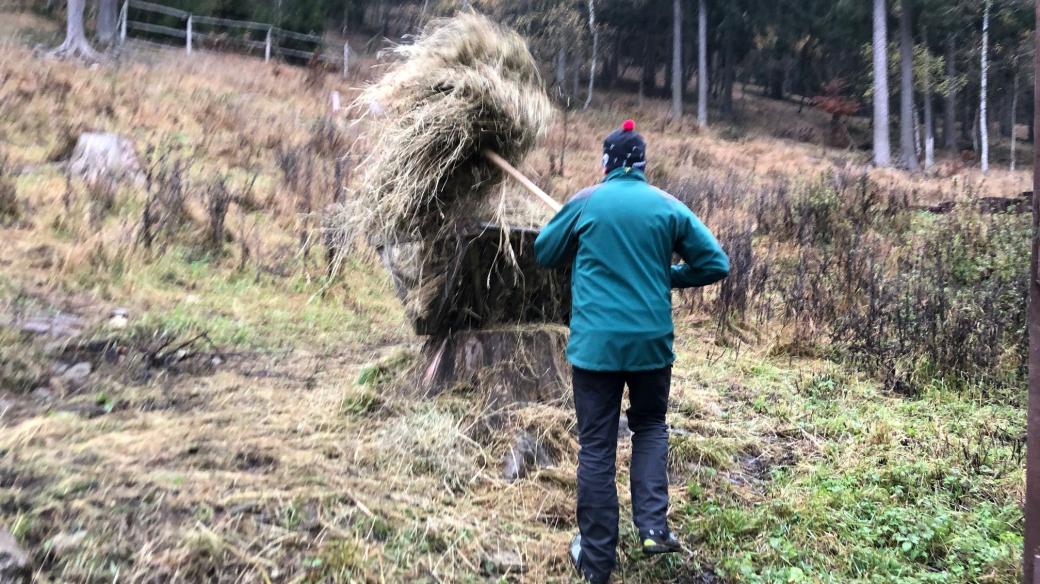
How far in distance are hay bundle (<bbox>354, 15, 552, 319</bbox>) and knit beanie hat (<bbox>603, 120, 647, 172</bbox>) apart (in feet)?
3.96

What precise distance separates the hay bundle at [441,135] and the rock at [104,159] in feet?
19.8

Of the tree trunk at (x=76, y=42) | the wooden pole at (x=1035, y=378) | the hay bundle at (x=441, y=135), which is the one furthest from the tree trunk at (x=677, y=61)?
the wooden pole at (x=1035, y=378)

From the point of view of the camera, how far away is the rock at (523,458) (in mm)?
3678

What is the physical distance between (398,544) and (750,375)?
11.7ft

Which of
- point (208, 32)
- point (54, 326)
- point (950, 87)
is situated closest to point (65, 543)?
point (54, 326)

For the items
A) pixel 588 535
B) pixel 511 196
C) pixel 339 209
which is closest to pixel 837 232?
pixel 511 196

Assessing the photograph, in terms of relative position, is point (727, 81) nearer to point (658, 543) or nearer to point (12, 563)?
point (658, 543)

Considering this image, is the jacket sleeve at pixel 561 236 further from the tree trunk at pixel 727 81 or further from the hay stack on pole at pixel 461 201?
the tree trunk at pixel 727 81

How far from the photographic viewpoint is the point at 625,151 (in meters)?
3.10

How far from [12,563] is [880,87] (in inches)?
1126

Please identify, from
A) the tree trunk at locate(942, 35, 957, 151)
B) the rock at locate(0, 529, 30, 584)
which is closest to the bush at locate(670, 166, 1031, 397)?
the rock at locate(0, 529, 30, 584)

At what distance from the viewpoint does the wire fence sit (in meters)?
22.2

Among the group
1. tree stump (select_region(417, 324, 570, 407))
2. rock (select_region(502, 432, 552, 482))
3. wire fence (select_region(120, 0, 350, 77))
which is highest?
wire fence (select_region(120, 0, 350, 77))

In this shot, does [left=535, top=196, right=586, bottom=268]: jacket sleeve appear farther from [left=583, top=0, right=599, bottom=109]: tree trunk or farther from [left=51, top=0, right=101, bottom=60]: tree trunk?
[left=583, top=0, right=599, bottom=109]: tree trunk
